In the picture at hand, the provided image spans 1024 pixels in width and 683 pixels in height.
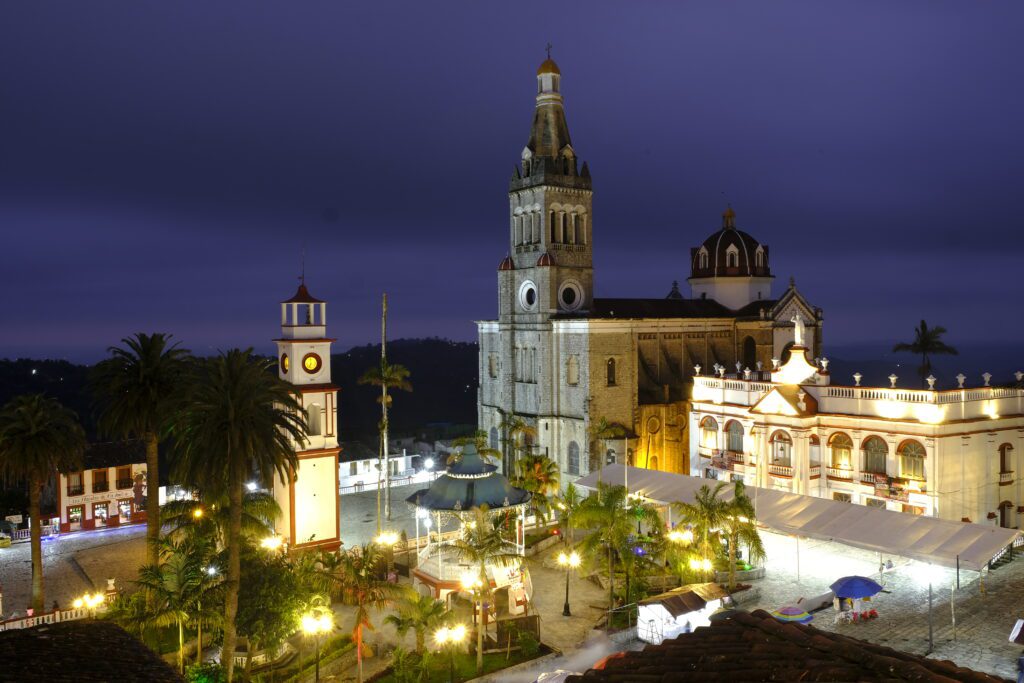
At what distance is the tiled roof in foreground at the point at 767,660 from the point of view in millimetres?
10641

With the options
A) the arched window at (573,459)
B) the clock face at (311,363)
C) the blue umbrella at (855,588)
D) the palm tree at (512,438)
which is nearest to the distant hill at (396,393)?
the palm tree at (512,438)

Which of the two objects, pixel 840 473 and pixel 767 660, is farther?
pixel 840 473

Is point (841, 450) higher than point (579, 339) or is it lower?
lower

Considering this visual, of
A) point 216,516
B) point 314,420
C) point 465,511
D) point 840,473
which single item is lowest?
point 840,473

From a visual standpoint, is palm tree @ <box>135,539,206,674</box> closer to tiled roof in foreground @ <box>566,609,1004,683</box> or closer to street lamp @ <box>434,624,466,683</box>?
street lamp @ <box>434,624,466,683</box>

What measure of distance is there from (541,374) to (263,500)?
94.0 ft

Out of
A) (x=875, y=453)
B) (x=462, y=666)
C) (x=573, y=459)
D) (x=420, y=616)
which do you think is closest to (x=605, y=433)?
(x=573, y=459)

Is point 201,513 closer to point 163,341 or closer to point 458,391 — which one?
point 163,341

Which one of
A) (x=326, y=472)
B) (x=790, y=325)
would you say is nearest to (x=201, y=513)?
(x=326, y=472)

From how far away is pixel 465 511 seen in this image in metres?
33.5

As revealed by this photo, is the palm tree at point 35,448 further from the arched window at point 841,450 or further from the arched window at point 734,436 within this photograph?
the arched window at point 841,450

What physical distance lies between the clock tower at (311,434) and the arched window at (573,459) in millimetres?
21345

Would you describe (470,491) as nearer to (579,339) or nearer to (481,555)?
(481,555)

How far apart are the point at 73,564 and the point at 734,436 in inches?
1455
